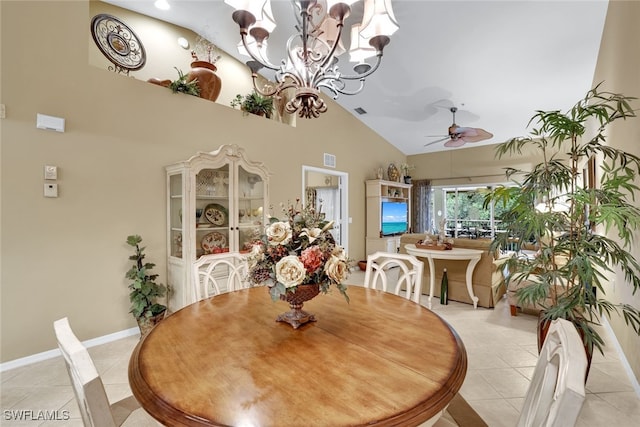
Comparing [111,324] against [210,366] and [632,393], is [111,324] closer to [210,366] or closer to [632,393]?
[210,366]

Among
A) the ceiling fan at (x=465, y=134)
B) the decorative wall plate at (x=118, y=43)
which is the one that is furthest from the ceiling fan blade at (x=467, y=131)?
the decorative wall plate at (x=118, y=43)

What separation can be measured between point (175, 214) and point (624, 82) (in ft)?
14.0

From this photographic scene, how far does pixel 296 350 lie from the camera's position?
42.9 inches

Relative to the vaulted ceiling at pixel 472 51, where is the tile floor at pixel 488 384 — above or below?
below

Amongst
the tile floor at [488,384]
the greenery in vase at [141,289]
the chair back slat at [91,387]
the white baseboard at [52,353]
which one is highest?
the chair back slat at [91,387]

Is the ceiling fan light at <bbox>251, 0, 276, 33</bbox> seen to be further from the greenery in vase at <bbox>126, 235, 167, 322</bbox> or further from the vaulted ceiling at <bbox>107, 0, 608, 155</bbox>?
the greenery in vase at <bbox>126, 235, 167, 322</bbox>

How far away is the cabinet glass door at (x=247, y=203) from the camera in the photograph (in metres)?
3.48

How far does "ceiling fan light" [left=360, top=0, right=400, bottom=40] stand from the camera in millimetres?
2014

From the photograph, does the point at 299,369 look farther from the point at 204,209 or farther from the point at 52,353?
the point at 52,353

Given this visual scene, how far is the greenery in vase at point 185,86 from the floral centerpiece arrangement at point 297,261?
2.81m

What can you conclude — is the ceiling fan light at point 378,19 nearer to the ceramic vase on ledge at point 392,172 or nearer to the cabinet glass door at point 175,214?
the cabinet glass door at point 175,214

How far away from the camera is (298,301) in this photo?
4.26ft

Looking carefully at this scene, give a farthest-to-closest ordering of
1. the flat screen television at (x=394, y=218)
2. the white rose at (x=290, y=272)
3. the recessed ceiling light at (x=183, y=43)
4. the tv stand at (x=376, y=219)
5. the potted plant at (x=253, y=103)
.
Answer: the flat screen television at (x=394, y=218) → the tv stand at (x=376, y=219) → the potted plant at (x=253, y=103) → the recessed ceiling light at (x=183, y=43) → the white rose at (x=290, y=272)

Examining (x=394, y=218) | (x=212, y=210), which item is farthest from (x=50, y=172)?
(x=394, y=218)
